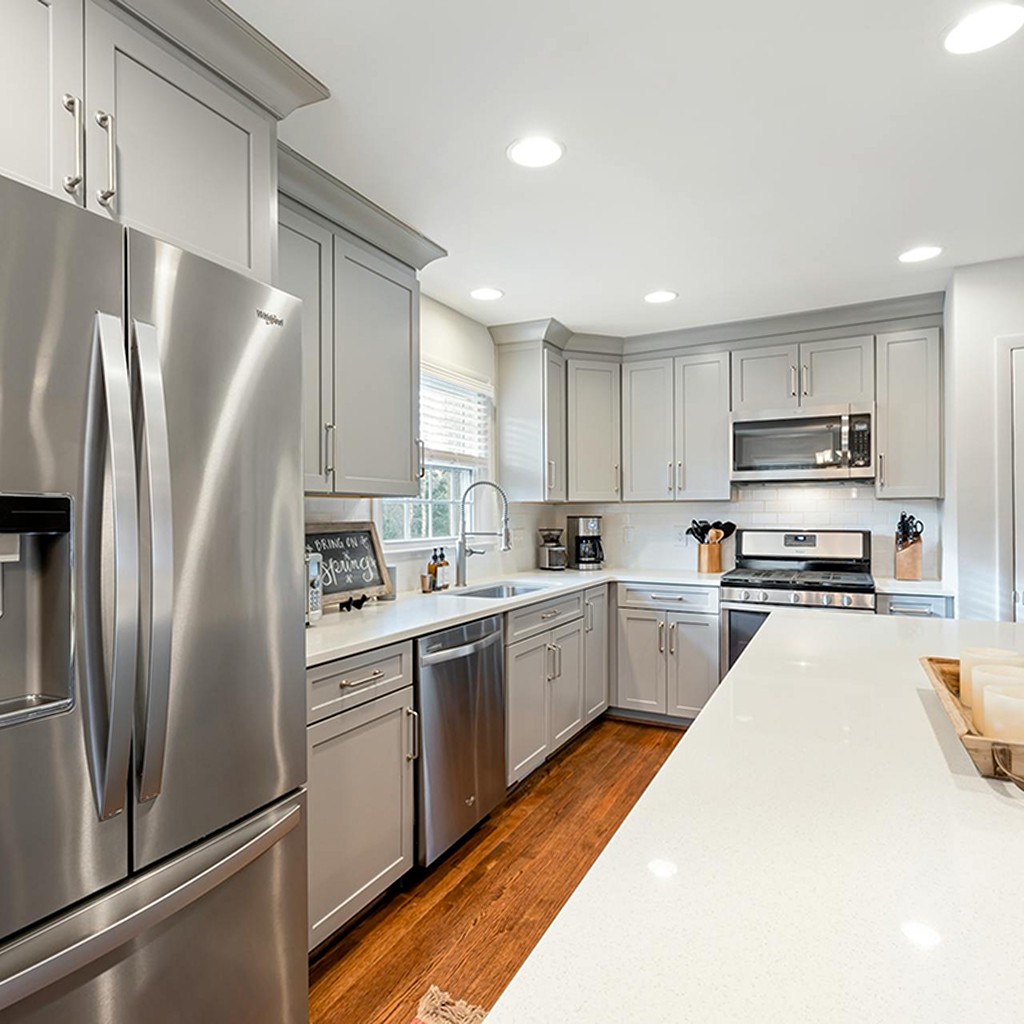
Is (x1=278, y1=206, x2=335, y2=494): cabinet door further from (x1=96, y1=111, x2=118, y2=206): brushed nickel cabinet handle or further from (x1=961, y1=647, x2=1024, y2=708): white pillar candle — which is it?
(x1=961, y1=647, x2=1024, y2=708): white pillar candle

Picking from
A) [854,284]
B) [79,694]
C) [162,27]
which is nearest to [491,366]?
[854,284]

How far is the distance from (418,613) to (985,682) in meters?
1.89

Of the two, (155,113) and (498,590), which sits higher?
(155,113)

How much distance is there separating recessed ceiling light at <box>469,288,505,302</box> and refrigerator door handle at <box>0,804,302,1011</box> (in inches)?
109

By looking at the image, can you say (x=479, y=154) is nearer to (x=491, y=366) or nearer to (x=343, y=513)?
(x=343, y=513)

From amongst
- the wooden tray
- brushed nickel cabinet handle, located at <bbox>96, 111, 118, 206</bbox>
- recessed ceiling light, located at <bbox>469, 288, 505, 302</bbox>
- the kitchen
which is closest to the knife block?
the kitchen

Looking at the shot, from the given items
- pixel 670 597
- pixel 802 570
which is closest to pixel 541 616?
pixel 670 597

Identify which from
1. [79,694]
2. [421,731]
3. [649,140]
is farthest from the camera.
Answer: [421,731]

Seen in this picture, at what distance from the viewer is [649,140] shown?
2051 mm

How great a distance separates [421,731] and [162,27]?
6.68ft

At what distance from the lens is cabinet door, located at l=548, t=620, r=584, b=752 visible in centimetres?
339

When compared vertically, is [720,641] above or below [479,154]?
below

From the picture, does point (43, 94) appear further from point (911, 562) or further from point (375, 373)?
point (911, 562)

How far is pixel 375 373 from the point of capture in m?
2.59
